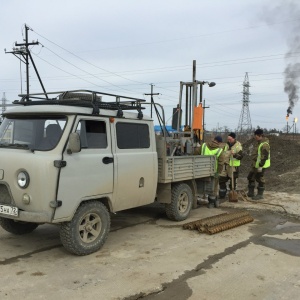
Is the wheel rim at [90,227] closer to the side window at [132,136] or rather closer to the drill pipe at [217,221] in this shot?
the side window at [132,136]

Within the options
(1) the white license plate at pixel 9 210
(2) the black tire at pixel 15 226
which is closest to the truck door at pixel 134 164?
(1) the white license plate at pixel 9 210

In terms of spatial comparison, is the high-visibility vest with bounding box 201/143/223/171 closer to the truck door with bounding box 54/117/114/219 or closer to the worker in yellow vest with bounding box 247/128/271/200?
the worker in yellow vest with bounding box 247/128/271/200

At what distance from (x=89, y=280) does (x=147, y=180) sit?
2357mm

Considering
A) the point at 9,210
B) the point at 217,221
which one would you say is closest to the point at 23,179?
the point at 9,210

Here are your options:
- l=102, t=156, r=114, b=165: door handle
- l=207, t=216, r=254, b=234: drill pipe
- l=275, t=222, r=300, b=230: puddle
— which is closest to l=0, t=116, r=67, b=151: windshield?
l=102, t=156, r=114, b=165: door handle

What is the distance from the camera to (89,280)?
4422 mm

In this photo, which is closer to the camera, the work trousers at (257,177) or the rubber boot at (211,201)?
the rubber boot at (211,201)

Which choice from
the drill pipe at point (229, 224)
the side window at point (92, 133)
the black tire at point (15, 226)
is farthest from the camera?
the drill pipe at point (229, 224)

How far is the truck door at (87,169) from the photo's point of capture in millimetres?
4902

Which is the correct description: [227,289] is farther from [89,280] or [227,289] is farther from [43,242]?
[43,242]

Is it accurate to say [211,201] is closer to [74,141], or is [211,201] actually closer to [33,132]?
[74,141]

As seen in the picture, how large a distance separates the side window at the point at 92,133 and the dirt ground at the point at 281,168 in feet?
25.4

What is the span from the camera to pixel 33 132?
5.22 meters

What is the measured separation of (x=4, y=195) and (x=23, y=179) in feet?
1.81
